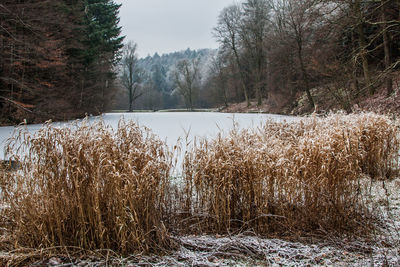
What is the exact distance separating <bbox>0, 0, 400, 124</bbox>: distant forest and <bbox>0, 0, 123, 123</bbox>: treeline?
2.0 inches

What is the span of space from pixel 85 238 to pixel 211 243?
95cm

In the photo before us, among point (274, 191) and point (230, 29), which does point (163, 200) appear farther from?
point (230, 29)

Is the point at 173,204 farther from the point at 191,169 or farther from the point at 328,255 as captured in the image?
the point at 328,255

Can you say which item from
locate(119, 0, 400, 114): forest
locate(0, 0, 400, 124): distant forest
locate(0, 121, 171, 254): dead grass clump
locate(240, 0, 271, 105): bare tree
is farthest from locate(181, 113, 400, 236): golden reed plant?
locate(240, 0, 271, 105): bare tree

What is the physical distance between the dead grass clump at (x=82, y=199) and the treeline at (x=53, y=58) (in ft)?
10.2

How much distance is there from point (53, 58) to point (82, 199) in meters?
10.5

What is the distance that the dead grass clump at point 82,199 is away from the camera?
190 cm

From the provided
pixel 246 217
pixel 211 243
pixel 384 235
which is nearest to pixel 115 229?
pixel 211 243

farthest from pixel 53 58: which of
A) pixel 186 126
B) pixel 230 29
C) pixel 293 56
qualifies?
pixel 230 29

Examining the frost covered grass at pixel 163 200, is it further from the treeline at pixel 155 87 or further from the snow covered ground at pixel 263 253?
the treeline at pixel 155 87

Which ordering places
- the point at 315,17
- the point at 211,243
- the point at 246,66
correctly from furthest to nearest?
the point at 246,66, the point at 315,17, the point at 211,243

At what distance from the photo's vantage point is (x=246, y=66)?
26.2 metres

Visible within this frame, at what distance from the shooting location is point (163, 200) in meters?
2.34

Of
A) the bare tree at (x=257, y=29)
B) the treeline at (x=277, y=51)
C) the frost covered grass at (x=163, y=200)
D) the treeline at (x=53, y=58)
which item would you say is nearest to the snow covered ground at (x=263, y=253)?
the frost covered grass at (x=163, y=200)
